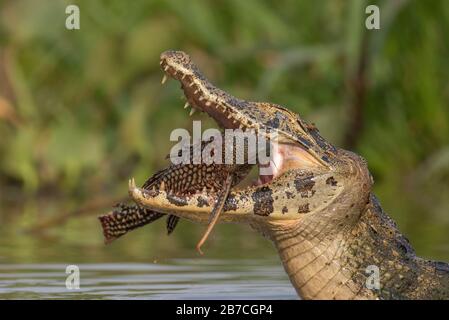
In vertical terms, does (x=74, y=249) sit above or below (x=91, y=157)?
below

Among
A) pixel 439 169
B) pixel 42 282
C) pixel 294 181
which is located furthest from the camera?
pixel 439 169

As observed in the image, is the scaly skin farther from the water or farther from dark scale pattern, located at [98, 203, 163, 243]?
the water

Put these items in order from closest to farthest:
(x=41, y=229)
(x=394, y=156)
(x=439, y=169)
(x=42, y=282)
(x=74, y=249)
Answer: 1. (x=42, y=282)
2. (x=74, y=249)
3. (x=41, y=229)
4. (x=439, y=169)
5. (x=394, y=156)

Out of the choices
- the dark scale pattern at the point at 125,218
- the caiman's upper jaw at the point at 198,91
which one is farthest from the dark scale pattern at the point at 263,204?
the dark scale pattern at the point at 125,218

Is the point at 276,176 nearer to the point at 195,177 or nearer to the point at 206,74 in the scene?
the point at 195,177

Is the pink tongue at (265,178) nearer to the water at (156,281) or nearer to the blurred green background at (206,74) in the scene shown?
the water at (156,281)
